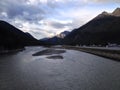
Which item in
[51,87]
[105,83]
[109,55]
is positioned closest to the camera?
[51,87]

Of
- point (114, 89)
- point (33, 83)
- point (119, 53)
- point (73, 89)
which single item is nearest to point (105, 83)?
point (114, 89)

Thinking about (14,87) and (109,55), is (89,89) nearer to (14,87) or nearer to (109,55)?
(14,87)

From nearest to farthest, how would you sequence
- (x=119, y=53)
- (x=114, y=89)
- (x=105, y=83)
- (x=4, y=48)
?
(x=114, y=89) → (x=105, y=83) → (x=119, y=53) → (x=4, y=48)

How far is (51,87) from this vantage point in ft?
73.4

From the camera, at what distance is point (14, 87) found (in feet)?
73.2

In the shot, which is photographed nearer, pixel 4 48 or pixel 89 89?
pixel 89 89

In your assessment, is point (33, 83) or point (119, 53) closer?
point (33, 83)

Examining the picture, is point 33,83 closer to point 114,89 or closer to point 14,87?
point 14,87

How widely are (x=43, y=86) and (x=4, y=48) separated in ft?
322

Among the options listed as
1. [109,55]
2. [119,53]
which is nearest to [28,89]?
[119,53]

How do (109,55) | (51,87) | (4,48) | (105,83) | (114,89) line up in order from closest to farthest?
(114,89) → (51,87) → (105,83) → (109,55) → (4,48)

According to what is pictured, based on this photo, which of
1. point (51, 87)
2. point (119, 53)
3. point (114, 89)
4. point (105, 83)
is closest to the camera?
point (114, 89)

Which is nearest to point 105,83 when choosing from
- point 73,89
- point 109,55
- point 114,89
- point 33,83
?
point 114,89

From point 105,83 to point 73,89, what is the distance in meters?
4.55
